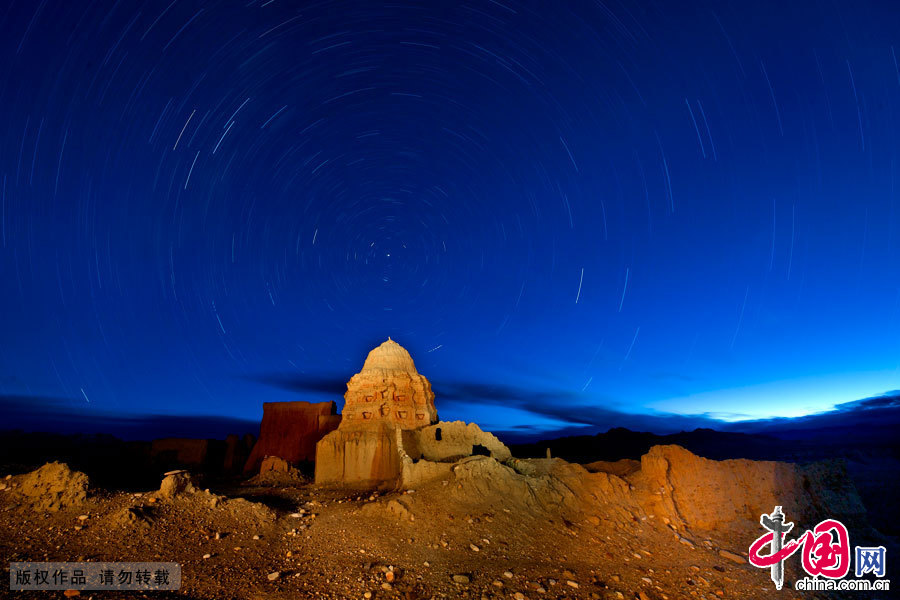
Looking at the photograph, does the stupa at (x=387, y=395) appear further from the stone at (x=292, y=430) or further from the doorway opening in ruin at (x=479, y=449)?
the stone at (x=292, y=430)

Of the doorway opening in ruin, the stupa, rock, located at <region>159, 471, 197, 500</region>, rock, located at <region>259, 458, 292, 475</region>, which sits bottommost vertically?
rock, located at <region>259, 458, 292, 475</region>

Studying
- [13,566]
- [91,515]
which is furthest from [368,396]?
[13,566]

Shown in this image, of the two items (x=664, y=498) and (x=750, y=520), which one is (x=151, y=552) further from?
(x=750, y=520)

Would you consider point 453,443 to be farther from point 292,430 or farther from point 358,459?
point 292,430

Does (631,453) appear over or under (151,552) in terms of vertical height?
under

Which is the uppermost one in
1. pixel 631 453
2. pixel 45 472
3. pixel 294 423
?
pixel 45 472

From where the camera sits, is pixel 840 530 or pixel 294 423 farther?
pixel 294 423

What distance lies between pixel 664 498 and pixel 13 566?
22.7 meters

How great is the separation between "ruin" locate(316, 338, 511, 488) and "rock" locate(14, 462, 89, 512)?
1414 centimetres

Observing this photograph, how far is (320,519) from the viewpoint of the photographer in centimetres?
1614

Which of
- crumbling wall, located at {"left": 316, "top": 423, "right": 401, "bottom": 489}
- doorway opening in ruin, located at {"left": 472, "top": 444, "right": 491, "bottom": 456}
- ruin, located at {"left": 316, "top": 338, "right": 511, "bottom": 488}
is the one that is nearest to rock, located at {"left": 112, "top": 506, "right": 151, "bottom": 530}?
ruin, located at {"left": 316, "top": 338, "right": 511, "bottom": 488}

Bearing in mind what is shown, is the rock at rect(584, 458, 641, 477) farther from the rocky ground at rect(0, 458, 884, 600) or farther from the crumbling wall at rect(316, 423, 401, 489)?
the crumbling wall at rect(316, 423, 401, 489)

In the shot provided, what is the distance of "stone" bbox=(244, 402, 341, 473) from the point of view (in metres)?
45.2

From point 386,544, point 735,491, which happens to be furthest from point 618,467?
point 386,544
